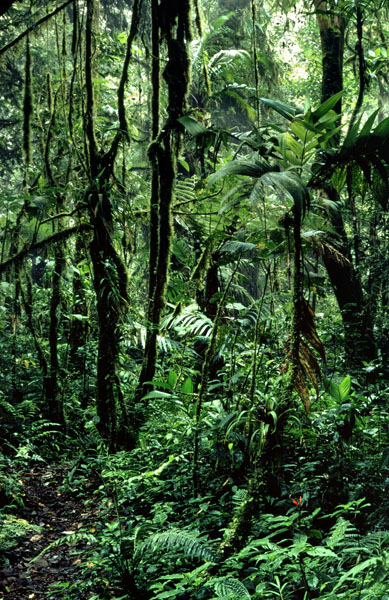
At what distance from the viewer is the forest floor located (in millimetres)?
3104

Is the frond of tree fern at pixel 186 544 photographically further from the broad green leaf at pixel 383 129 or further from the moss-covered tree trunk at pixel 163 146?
the broad green leaf at pixel 383 129

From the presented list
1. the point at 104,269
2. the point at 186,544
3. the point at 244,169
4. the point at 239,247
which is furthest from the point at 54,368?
the point at 244,169

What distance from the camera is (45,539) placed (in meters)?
3.79

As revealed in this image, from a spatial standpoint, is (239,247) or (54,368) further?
(54,368)

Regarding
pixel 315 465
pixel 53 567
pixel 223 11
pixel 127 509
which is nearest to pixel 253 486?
pixel 315 465

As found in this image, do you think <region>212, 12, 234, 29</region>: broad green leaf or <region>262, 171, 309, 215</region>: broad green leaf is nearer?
<region>262, 171, 309, 215</region>: broad green leaf

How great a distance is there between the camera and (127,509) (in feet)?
12.1

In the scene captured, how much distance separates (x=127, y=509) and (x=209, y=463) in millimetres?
749

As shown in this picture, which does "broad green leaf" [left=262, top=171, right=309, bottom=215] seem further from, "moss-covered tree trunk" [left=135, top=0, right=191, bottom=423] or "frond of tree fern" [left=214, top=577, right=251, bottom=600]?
"moss-covered tree trunk" [left=135, top=0, right=191, bottom=423]

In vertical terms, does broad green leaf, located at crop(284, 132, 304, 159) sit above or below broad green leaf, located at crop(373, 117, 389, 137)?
below

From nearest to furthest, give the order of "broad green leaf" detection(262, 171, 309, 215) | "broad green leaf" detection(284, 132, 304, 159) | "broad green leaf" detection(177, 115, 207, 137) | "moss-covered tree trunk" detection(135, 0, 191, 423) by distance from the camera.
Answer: "broad green leaf" detection(262, 171, 309, 215) < "broad green leaf" detection(284, 132, 304, 159) < "broad green leaf" detection(177, 115, 207, 137) < "moss-covered tree trunk" detection(135, 0, 191, 423)

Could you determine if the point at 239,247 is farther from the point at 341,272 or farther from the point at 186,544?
the point at 341,272

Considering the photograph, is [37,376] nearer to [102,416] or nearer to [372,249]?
[102,416]

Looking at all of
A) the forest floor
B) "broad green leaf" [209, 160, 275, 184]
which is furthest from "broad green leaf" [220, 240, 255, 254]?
the forest floor
